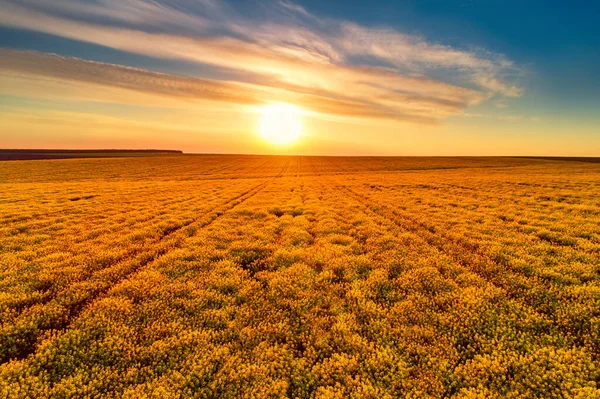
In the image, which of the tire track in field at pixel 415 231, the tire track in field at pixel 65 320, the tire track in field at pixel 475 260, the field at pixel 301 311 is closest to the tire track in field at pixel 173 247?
the tire track in field at pixel 65 320

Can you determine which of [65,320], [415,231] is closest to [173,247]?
[65,320]

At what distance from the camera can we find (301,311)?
9.62 m

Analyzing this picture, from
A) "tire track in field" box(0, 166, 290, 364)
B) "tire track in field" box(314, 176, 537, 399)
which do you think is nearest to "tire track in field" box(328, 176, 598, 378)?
"tire track in field" box(314, 176, 537, 399)

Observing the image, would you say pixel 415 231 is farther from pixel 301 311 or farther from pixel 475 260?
pixel 301 311

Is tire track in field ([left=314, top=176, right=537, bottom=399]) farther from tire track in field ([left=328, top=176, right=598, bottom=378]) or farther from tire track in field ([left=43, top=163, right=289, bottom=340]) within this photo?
tire track in field ([left=43, top=163, right=289, bottom=340])

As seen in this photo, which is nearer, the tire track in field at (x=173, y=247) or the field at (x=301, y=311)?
the field at (x=301, y=311)

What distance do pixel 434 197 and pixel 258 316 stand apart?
28.5m

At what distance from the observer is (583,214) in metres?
22.2

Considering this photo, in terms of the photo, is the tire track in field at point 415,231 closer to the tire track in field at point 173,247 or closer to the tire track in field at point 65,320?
the tire track in field at point 65,320

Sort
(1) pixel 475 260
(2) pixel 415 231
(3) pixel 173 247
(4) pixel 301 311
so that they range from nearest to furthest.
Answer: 1. (4) pixel 301 311
2. (1) pixel 475 260
3. (3) pixel 173 247
4. (2) pixel 415 231

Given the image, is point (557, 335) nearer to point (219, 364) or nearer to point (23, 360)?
point (219, 364)

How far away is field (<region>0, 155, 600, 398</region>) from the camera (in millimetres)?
6727

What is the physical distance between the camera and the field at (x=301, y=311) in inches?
265

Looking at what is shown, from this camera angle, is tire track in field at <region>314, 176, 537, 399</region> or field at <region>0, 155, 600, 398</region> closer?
field at <region>0, 155, 600, 398</region>
